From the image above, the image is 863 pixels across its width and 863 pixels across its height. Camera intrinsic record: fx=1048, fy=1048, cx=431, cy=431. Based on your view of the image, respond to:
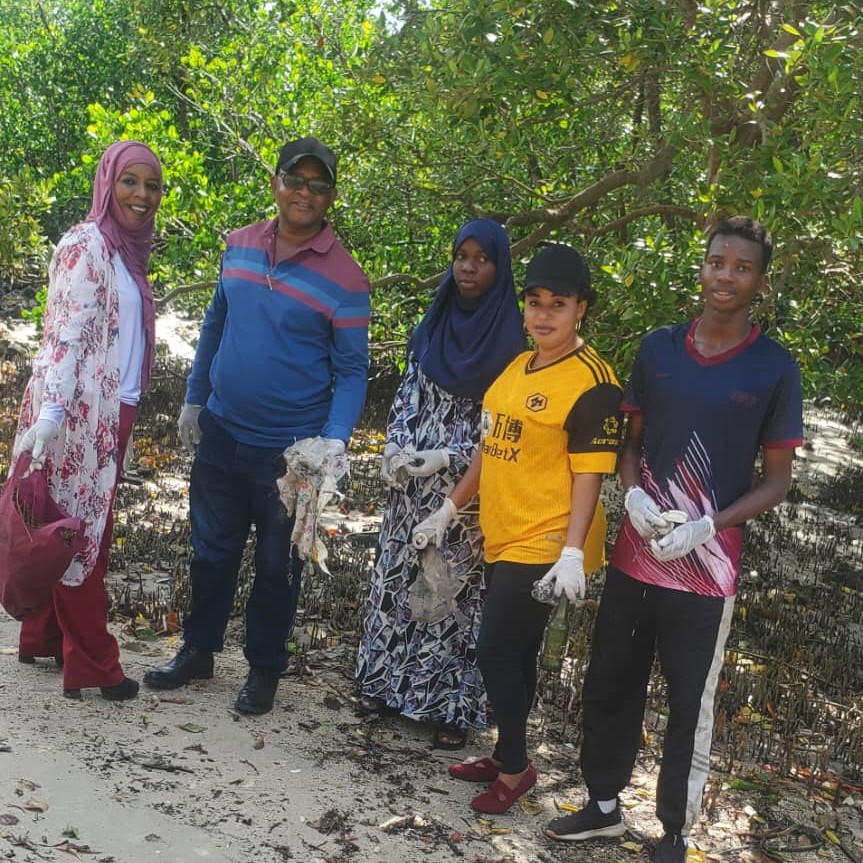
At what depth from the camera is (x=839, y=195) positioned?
316 cm

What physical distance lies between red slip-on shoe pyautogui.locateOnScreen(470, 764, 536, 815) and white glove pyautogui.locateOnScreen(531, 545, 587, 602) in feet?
2.07

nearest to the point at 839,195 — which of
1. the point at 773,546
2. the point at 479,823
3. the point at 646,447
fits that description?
the point at 646,447

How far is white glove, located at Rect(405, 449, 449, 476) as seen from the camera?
10.3 feet

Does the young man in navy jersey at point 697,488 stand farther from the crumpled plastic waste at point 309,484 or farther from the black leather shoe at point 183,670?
the black leather shoe at point 183,670

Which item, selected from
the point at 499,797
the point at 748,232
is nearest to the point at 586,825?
the point at 499,797

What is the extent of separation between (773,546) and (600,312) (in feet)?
10.8

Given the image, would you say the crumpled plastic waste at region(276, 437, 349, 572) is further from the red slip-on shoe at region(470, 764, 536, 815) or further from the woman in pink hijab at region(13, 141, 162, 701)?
the red slip-on shoe at region(470, 764, 536, 815)

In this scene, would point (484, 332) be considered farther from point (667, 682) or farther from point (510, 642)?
point (667, 682)

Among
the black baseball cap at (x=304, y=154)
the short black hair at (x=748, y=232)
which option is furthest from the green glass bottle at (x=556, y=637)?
the black baseball cap at (x=304, y=154)

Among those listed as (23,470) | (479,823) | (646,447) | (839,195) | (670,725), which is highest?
(839,195)

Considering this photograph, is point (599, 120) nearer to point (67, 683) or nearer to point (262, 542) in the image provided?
point (262, 542)

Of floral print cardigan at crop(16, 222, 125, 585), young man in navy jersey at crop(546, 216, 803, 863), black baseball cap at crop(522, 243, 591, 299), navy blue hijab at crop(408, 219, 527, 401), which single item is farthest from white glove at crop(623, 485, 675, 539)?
floral print cardigan at crop(16, 222, 125, 585)

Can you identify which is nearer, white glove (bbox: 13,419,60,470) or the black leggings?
the black leggings

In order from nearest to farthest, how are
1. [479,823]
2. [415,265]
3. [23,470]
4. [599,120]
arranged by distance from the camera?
1. [479,823]
2. [23,470]
3. [599,120]
4. [415,265]
